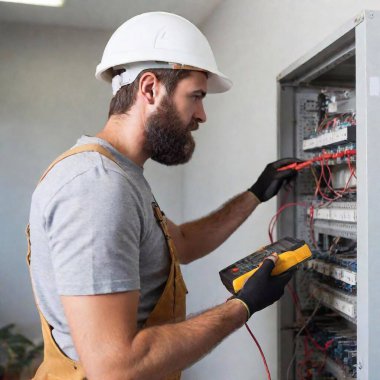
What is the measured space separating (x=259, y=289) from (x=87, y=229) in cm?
44

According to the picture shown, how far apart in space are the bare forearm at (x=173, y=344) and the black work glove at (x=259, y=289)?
42mm

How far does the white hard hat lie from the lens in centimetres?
107

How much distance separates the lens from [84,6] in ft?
9.30

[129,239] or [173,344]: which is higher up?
[129,239]

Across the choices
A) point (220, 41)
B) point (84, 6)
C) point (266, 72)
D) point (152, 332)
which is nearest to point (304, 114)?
point (266, 72)

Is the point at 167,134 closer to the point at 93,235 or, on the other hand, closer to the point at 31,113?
the point at 93,235

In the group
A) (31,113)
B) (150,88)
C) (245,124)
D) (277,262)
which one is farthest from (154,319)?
(31,113)

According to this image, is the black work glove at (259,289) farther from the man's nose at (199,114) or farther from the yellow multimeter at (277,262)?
the man's nose at (199,114)

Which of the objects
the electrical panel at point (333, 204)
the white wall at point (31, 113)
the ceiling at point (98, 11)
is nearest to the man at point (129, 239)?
the electrical panel at point (333, 204)

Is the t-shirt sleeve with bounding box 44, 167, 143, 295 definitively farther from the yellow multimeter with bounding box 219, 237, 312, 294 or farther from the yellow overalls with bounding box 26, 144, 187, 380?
the yellow multimeter with bounding box 219, 237, 312, 294

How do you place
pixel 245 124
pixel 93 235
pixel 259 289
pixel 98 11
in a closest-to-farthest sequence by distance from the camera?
pixel 93 235 → pixel 259 289 → pixel 245 124 → pixel 98 11

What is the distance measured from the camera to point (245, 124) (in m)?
2.13

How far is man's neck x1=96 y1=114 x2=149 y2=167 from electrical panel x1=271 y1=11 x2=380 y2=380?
441 millimetres

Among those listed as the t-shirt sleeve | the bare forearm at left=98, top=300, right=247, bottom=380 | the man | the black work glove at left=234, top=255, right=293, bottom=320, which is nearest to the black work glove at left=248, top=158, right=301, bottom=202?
the man
